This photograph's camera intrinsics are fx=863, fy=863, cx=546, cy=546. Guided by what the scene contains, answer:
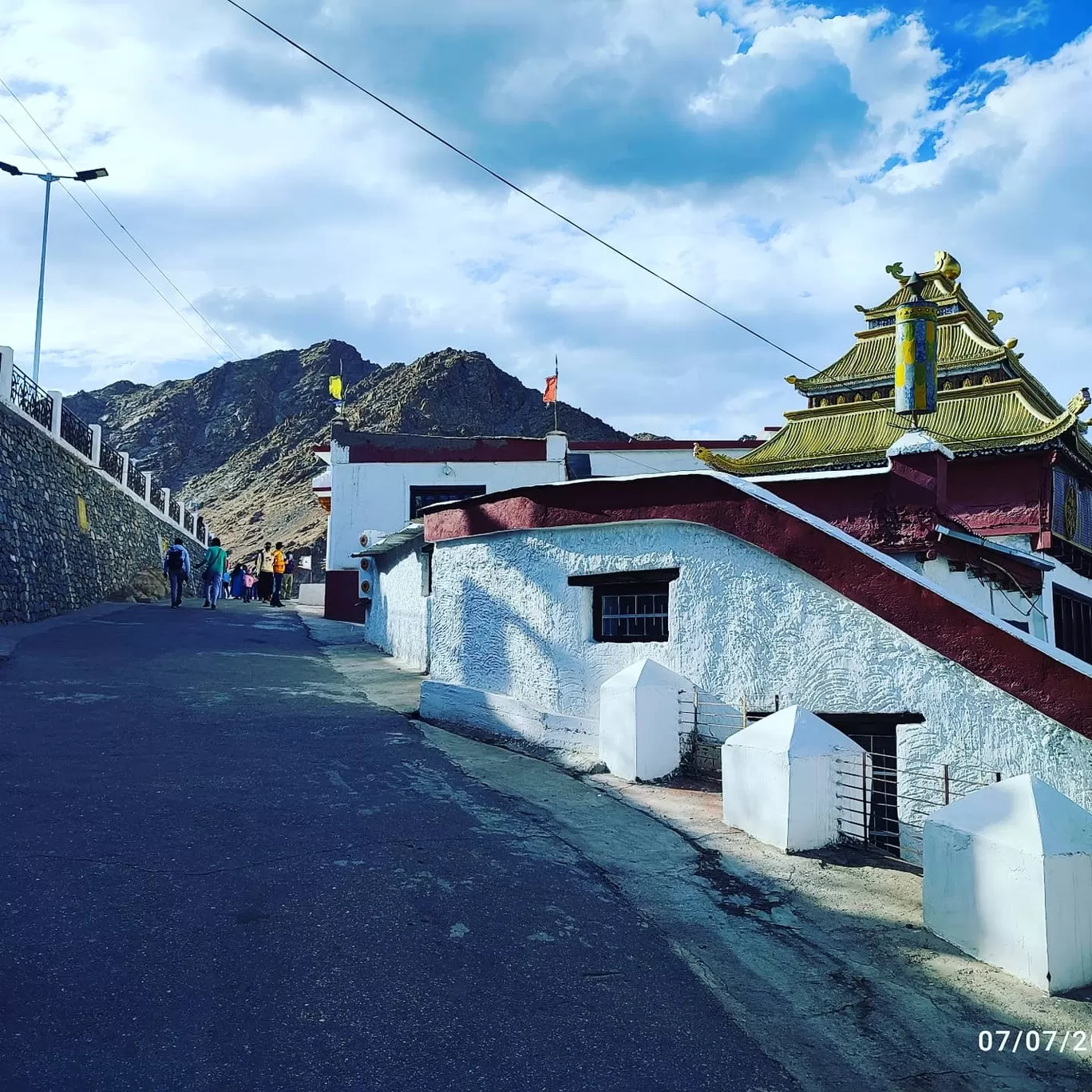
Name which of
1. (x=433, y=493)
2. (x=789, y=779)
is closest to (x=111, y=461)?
(x=433, y=493)

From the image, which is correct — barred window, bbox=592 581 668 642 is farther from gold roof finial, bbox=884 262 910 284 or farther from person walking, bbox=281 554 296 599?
person walking, bbox=281 554 296 599

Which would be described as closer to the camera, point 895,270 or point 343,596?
point 895,270

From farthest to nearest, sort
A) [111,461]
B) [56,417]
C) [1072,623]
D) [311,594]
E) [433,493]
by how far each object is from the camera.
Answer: [311,594] → [433,493] → [111,461] → [56,417] → [1072,623]

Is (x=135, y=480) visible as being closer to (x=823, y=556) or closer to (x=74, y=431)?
(x=74, y=431)

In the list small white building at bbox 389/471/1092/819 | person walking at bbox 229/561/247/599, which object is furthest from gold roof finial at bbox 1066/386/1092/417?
person walking at bbox 229/561/247/599

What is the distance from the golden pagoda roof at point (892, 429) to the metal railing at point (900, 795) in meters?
10.3

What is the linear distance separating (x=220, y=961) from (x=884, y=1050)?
2.67 m

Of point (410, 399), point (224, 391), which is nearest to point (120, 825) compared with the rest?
→ point (410, 399)

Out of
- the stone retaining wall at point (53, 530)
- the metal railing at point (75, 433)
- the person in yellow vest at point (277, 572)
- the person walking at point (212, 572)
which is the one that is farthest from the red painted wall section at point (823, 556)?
the person in yellow vest at point (277, 572)

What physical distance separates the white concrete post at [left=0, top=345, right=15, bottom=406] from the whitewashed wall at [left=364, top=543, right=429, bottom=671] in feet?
24.4

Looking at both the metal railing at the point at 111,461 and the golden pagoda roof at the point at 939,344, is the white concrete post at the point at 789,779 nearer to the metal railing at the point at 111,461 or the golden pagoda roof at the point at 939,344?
the golden pagoda roof at the point at 939,344

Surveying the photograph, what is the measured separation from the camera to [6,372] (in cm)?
1587

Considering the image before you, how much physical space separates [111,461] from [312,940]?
23.6 metres

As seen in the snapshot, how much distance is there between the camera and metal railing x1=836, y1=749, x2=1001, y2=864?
5.44 metres
